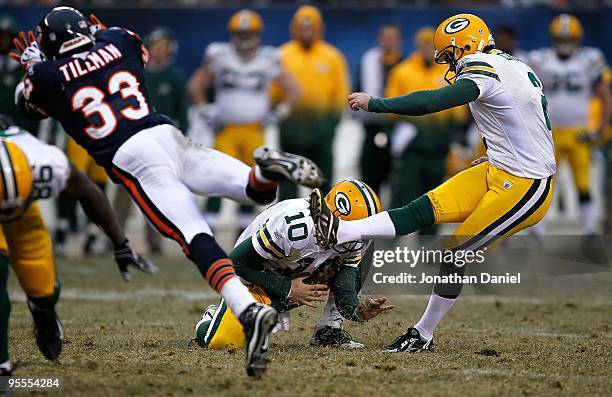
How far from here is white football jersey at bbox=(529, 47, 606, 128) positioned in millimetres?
10727

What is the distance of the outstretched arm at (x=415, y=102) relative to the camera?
17.1ft

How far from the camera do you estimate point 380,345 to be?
18.8 feet

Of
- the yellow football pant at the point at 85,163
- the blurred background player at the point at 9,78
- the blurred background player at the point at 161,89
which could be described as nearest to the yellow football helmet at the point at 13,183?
the blurred background player at the point at 9,78

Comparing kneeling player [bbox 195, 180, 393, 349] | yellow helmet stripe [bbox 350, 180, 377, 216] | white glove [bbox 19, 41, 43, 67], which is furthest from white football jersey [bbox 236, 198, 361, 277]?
white glove [bbox 19, 41, 43, 67]

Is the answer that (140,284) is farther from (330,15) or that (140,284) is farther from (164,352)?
(330,15)

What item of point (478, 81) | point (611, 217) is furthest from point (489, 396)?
point (611, 217)

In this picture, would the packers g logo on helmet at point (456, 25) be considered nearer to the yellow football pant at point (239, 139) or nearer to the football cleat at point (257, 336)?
the football cleat at point (257, 336)

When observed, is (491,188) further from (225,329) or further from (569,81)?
(569,81)

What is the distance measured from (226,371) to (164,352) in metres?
0.68

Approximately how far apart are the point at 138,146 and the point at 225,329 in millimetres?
1113

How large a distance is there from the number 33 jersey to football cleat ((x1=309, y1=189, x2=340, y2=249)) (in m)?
0.80

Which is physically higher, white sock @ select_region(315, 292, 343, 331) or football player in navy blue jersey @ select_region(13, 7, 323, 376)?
football player in navy blue jersey @ select_region(13, 7, 323, 376)

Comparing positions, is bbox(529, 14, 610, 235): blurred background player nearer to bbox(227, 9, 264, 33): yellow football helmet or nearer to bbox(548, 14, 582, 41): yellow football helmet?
bbox(548, 14, 582, 41): yellow football helmet

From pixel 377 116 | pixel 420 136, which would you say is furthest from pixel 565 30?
pixel 377 116
